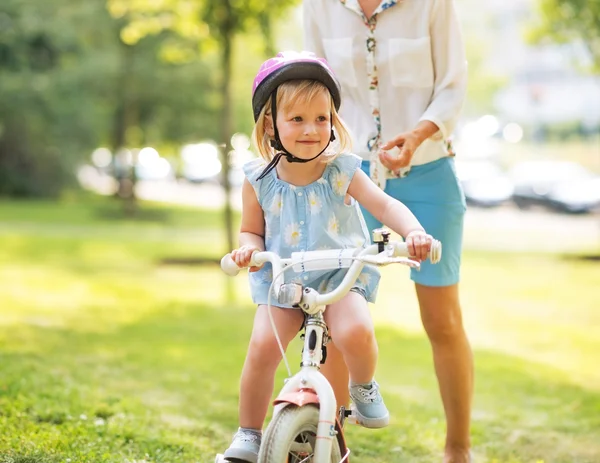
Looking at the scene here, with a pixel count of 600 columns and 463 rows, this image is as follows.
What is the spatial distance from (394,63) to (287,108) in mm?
879

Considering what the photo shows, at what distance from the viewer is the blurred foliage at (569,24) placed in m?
14.7

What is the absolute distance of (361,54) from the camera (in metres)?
4.04

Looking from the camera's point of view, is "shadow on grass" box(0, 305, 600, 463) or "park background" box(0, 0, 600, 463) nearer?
"shadow on grass" box(0, 305, 600, 463)

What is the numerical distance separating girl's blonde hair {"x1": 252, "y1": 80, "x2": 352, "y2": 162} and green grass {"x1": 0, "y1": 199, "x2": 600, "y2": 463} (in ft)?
5.04

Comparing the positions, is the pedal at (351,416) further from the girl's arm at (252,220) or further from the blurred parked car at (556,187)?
the blurred parked car at (556,187)

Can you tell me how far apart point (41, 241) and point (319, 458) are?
17.7m

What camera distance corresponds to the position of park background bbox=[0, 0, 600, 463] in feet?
16.9

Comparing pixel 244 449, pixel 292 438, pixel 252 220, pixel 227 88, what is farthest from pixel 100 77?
pixel 292 438

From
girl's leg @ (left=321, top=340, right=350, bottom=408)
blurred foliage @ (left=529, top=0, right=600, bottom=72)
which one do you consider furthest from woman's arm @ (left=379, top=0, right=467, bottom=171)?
blurred foliage @ (left=529, top=0, right=600, bottom=72)

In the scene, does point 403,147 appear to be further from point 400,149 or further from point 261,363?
point 261,363

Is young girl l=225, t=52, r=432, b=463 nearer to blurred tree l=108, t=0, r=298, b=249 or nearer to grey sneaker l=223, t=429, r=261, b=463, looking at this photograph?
grey sneaker l=223, t=429, r=261, b=463

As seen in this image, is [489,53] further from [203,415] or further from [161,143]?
[203,415]

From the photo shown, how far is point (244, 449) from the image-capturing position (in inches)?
127

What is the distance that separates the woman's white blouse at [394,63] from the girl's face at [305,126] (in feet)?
2.54
